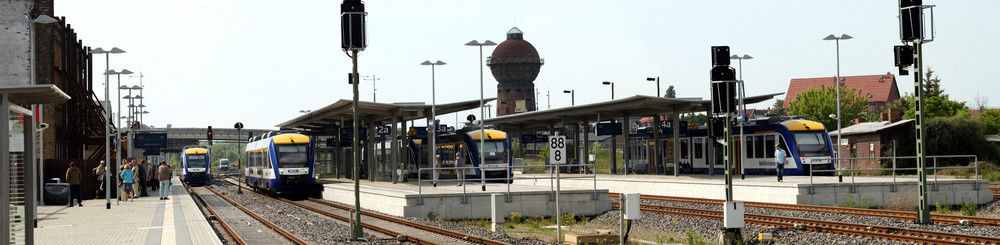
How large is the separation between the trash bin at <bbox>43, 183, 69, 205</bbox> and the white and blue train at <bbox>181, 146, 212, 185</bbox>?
28102 mm

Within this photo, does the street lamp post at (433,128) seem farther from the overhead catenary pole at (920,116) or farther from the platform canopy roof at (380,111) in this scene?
the overhead catenary pole at (920,116)

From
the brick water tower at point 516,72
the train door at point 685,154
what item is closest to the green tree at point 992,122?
the train door at point 685,154

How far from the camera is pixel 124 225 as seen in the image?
70.7ft

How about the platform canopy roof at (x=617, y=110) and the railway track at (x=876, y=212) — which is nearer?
the railway track at (x=876, y=212)

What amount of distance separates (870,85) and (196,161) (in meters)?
94.5

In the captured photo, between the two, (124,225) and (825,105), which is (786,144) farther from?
(825,105)

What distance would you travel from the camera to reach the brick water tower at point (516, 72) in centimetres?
11650

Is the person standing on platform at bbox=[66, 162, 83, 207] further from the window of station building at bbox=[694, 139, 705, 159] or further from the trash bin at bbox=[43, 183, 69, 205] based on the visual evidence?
the window of station building at bbox=[694, 139, 705, 159]

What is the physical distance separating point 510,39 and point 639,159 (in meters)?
76.4

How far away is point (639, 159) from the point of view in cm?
4406

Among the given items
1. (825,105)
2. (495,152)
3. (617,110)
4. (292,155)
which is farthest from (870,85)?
(292,155)

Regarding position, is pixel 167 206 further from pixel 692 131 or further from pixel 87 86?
pixel 87 86

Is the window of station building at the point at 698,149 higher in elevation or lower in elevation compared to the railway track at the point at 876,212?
higher

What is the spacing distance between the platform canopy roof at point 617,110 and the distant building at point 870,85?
84.4 meters
